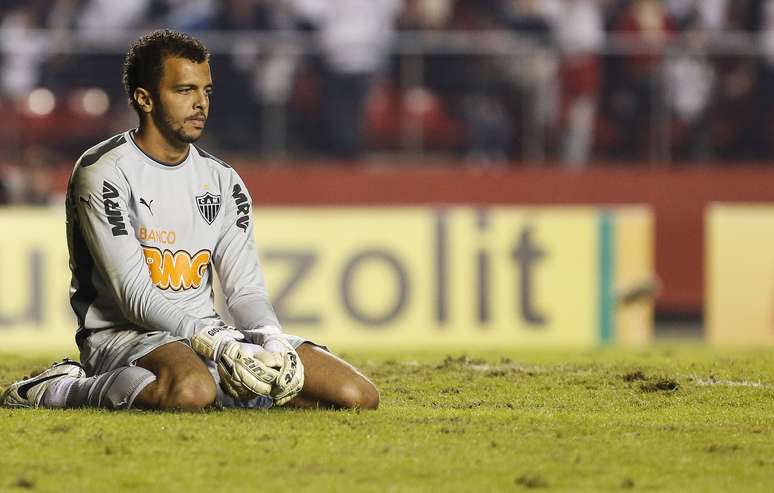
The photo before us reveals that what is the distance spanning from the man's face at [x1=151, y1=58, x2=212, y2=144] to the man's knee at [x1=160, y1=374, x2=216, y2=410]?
1192mm

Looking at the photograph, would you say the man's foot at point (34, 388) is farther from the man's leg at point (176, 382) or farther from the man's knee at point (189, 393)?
the man's knee at point (189, 393)

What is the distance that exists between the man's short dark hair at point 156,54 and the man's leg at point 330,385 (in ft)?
4.84

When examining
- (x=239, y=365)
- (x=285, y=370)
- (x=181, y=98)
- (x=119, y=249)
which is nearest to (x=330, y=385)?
(x=285, y=370)

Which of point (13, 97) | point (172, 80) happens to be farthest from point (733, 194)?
point (172, 80)

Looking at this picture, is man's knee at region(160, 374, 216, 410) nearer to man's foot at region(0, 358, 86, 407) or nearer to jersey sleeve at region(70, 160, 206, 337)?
jersey sleeve at region(70, 160, 206, 337)

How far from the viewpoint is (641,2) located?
1680 cm

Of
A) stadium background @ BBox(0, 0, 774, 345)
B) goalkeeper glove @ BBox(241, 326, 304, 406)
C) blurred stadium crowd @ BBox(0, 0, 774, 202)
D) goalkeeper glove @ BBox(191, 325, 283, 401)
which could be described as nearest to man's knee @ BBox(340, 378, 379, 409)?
goalkeeper glove @ BBox(241, 326, 304, 406)

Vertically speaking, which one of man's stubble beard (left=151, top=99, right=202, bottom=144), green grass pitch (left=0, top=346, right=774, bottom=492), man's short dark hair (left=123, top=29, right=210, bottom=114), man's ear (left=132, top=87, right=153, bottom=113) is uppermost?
man's short dark hair (left=123, top=29, right=210, bottom=114)

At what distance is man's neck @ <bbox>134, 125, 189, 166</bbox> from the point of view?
7.29 m

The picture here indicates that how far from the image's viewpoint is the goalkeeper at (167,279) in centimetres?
691

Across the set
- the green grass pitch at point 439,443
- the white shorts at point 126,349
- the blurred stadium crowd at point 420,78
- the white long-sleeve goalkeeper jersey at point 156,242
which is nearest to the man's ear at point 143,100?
the white long-sleeve goalkeeper jersey at point 156,242

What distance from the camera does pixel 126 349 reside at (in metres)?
7.12

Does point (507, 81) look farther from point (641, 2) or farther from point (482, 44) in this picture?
point (641, 2)

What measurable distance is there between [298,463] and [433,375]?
3.66 metres
